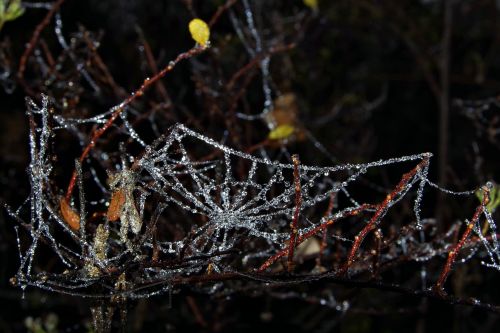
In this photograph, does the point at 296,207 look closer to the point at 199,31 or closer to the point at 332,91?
the point at 199,31

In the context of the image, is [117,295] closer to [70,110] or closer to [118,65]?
[70,110]

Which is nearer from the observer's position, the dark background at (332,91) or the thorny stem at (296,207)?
the thorny stem at (296,207)

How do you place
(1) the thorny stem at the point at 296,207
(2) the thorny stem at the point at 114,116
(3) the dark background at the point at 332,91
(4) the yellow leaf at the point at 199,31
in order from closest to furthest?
1. (1) the thorny stem at the point at 296,207
2. (2) the thorny stem at the point at 114,116
3. (4) the yellow leaf at the point at 199,31
4. (3) the dark background at the point at 332,91

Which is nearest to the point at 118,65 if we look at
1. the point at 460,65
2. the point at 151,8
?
the point at 151,8

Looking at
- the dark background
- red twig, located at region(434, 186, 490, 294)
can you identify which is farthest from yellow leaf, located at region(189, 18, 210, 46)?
the dark background

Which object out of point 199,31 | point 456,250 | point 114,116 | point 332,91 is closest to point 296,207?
point 456,250

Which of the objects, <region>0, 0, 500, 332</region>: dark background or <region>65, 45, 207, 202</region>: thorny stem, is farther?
<region>0, 0, 500, 332</region>: dark background

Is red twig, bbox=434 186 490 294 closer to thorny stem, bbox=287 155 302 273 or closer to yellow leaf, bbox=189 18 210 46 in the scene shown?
thorny stem, bbox=287 155 302 273

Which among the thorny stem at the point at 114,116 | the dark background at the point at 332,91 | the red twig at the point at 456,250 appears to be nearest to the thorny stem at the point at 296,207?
the red twig at the point at 456,250

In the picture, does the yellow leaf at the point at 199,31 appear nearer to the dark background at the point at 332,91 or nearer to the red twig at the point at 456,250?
the red twig at the point at 456,250

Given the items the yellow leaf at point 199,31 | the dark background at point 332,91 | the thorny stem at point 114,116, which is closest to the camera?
the thorny stem at point 114,116

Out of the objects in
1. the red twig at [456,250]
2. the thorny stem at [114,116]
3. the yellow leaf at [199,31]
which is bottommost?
the red twig at [456,250]
